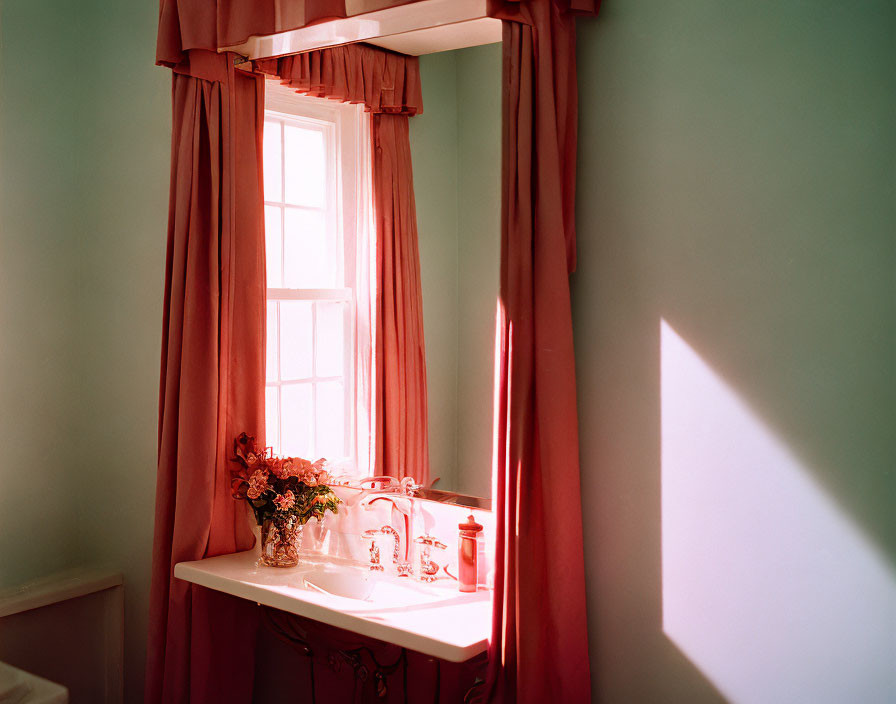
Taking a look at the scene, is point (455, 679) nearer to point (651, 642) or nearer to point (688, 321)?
point (651, 642)

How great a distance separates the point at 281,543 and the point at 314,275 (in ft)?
2.63

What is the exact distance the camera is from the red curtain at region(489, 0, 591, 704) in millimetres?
1807

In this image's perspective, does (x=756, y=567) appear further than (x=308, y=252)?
No

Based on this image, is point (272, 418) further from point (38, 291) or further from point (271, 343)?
point (38, 291)

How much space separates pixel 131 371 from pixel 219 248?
0.64m

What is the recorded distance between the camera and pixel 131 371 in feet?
9.01

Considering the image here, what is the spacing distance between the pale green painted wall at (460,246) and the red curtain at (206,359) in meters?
0.57

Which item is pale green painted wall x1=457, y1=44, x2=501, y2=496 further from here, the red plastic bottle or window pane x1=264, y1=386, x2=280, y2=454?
window pane x1=264, y1=386, x2=280, y2=454

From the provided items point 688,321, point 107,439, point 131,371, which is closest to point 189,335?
point 131,371

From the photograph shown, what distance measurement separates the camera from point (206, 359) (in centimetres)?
236

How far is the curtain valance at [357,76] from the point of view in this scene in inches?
86.7

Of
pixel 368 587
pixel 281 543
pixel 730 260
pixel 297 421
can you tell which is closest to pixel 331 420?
pixel 297 421

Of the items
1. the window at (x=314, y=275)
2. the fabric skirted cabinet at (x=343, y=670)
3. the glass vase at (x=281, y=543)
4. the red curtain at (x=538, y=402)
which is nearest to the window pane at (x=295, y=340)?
the window at (x=314, y=275)

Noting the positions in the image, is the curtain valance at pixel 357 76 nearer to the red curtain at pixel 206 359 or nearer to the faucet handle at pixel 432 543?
the red curtain at pixel 206 359
